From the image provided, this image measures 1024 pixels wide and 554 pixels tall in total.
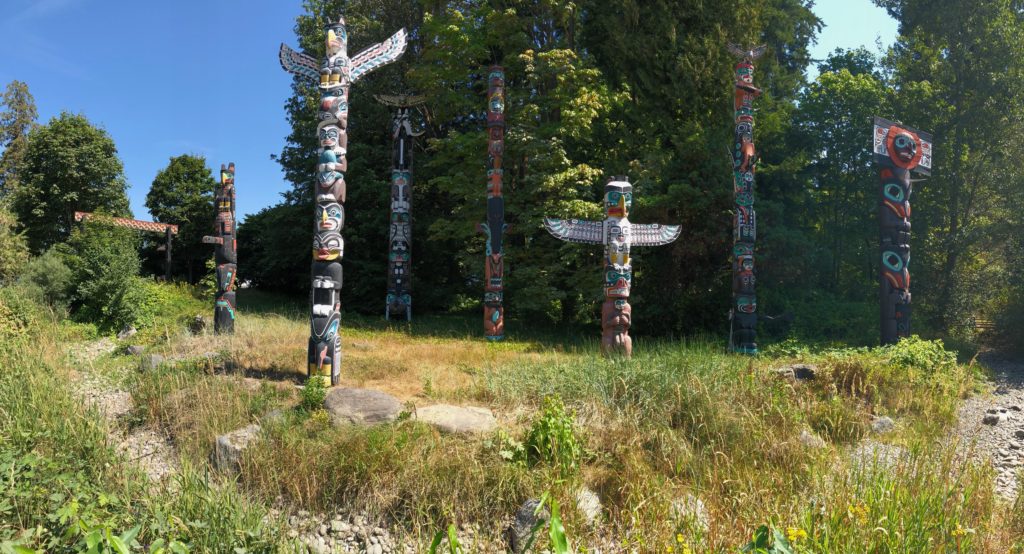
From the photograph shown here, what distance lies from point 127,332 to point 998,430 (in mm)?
16562

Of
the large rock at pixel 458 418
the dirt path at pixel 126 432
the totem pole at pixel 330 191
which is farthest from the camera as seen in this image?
the totem pole at pixel 330 191

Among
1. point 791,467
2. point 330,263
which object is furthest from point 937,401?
point 330,263

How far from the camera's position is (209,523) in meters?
3.78

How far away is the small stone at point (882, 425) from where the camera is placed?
6364mm

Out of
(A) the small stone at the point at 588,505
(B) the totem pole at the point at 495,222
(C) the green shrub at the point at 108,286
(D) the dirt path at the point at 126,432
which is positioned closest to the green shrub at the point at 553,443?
(A) the small stone at the point at 588,505

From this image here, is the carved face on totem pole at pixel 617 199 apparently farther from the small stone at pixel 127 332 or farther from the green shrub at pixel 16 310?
the small stone at pixel 127 332

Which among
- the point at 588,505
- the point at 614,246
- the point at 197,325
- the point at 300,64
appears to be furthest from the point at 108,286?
the point at 588,505

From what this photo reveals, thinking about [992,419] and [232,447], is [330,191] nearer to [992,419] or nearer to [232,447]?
[232,447]

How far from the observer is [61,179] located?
23.4 meters

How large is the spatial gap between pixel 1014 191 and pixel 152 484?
1851 cm

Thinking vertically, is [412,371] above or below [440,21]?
below

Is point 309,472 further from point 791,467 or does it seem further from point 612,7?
point 612,7

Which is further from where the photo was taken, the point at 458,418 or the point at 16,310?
the point at 16,310

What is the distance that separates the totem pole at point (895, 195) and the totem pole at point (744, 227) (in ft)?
8.12
